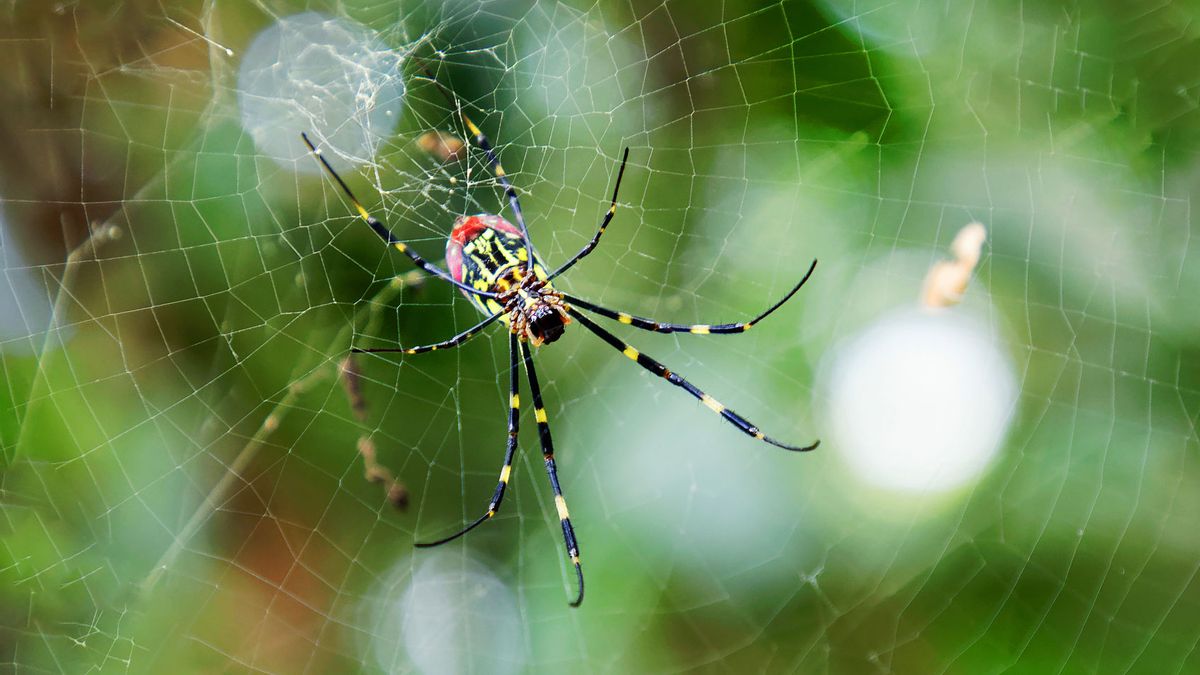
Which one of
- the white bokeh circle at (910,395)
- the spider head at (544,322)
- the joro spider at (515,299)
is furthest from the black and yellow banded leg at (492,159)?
the white bokeh circle at (910,395)

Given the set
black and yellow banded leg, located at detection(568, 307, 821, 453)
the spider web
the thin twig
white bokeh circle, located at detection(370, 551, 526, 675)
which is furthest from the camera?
white bokeh circle, located at detection(370, 551, 526, 675)

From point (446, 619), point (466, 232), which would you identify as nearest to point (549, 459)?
point (466, 232)

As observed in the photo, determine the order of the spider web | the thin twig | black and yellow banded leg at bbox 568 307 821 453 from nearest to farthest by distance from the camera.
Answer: the spider web < the thin twig < black and yellow banded leg at bbox 568 307 821 453

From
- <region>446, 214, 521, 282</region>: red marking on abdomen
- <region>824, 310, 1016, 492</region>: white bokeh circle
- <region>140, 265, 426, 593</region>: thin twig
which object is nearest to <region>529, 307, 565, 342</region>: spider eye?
<region>446, 214, 521, 282</region>: red marking on abdomen

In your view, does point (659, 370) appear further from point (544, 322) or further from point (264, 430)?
point (264, 430)

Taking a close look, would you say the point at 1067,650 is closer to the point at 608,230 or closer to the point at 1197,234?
the point at 1197,234

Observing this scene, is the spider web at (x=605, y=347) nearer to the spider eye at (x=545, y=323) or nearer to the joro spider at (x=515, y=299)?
the joro spider at (x=515, y=299)

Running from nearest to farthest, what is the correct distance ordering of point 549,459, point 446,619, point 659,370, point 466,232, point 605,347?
point 466,232 → point 549,459 → point 659,370 → point 605,347 → point 446,619

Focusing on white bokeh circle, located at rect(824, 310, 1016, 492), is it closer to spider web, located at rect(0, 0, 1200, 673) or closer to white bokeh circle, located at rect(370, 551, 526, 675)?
spider web, located at rect(0, 0, 1200, 673)
